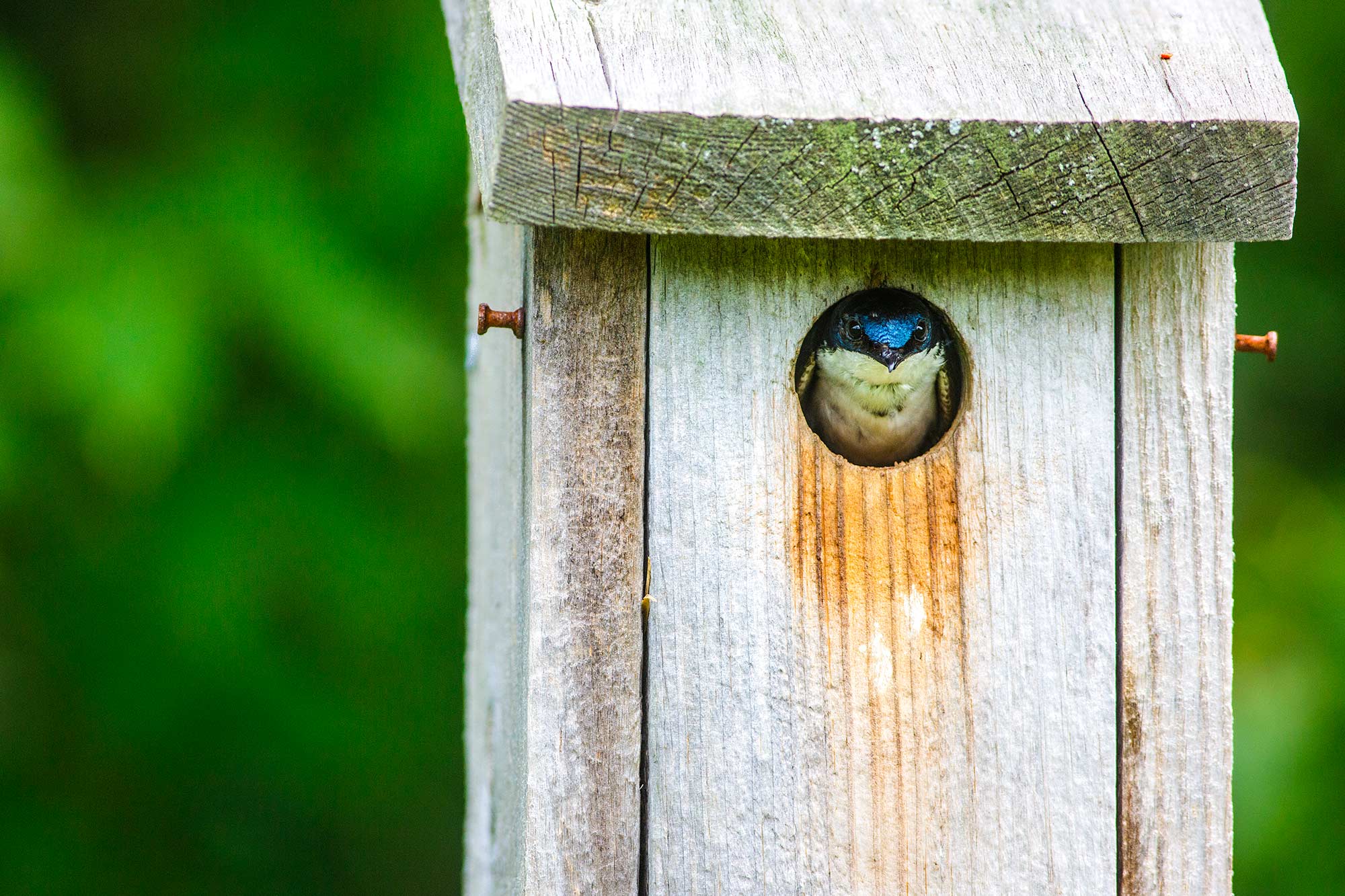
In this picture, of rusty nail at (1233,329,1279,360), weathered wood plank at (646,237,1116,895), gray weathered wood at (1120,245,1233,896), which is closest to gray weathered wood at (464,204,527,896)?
weathered wood plank at (646,237,1116,895)

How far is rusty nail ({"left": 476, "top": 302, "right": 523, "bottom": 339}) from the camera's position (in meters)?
1.31

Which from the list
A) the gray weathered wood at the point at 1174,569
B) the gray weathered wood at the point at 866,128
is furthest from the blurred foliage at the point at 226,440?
the gray weathered wood at the point at 1174,569

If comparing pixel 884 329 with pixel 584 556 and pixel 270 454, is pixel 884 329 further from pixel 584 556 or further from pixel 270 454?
pixel 270 454

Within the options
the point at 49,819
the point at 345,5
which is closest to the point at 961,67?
the point at 345,5

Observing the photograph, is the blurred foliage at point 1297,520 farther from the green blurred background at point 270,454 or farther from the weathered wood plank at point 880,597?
the weathered wood plank at point 880,597

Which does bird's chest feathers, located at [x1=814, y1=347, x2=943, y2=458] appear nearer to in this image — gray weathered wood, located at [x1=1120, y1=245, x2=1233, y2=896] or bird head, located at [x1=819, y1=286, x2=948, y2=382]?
bird head, located at [x1=819, y1=286, x2=948, y2=382]

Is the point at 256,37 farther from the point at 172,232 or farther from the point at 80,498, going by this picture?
the point at 80,498

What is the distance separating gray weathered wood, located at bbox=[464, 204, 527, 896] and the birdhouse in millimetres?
86

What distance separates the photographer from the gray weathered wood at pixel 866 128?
1.15m

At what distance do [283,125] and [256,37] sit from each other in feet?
0.66

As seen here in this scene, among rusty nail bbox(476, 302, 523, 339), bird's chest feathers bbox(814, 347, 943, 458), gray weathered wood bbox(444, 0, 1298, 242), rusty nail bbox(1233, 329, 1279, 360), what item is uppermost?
gray weathered wood bbox(444, 0, 1298, 242)

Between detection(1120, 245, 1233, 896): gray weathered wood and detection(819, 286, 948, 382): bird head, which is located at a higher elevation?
detection(819, 286, 948, 382): bird head

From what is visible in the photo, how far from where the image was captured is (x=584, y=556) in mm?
1292

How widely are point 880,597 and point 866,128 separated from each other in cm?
42
